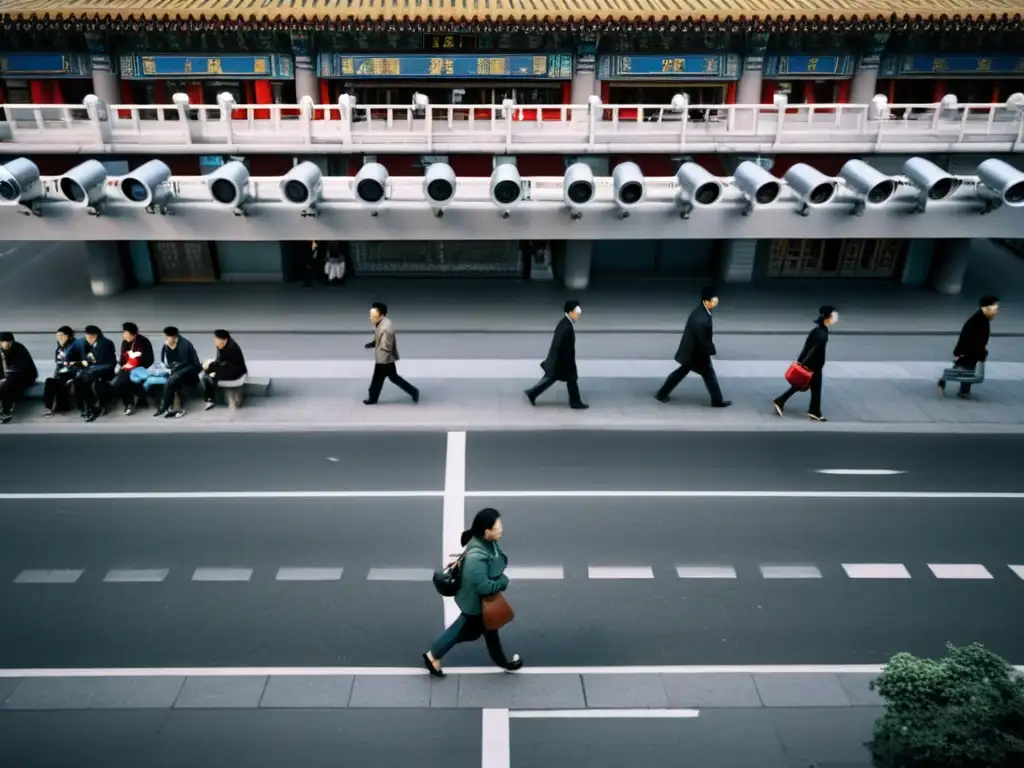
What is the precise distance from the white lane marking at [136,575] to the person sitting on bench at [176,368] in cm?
391

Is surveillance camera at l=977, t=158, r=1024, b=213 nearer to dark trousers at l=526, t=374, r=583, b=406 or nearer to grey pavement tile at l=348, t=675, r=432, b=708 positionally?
dark trousers at l=526, t=374, r=583, b=406

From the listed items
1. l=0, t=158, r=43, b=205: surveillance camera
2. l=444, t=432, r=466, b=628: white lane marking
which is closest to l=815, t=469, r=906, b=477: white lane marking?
l=444, t=432, r=466, b=628: white lane marking

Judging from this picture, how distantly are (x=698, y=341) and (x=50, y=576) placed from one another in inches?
339

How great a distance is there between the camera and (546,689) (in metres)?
7.00

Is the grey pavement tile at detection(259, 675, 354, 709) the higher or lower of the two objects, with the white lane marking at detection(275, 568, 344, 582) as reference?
lower

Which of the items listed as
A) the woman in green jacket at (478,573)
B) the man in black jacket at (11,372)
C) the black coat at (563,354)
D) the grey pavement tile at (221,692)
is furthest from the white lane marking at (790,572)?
the man in black jacket at (11,372)

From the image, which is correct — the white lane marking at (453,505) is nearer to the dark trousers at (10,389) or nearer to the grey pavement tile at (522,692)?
the grey pavement tile at (522,692)

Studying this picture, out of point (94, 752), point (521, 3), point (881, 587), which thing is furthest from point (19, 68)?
point (881, 587)

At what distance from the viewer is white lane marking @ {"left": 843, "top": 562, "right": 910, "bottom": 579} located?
28.2 ft

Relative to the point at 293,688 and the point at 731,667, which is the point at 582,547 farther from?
the point at 293,688

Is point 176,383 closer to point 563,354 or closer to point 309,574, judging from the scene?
point 309,574

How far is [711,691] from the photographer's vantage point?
23.0ft

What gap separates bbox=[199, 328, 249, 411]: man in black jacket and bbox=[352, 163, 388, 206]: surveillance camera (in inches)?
171

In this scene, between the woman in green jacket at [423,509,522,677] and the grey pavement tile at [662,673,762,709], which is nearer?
the woman in green jacket at [423,509,522,677]
